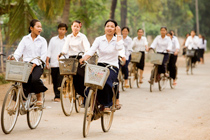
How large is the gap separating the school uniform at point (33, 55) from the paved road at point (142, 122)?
699mm

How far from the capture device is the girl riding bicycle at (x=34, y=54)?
28.4 feet

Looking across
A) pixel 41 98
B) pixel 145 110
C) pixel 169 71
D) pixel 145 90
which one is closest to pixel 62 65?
pixel 41 98

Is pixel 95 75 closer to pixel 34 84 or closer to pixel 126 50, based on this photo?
pixel 34 84

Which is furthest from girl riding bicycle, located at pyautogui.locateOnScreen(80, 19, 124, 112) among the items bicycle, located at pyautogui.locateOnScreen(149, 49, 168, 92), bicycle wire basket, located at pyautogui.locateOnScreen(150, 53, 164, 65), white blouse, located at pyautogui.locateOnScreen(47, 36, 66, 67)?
bicycle wire basket, located at pyautogui.locateOnScreen(150, 53, 164, 65)

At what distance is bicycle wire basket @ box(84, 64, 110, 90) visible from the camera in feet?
25.1

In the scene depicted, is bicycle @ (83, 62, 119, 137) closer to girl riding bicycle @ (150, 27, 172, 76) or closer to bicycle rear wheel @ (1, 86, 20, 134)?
bicycle rear wheel @ (1, 86, 20, 134)

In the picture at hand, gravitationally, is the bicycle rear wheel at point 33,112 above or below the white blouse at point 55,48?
below

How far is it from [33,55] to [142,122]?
2509 millimetres

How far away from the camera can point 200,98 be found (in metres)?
14.5

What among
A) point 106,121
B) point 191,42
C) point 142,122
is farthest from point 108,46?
point 191,42

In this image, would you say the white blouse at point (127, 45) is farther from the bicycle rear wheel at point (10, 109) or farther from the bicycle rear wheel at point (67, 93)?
the bicycle rear wheel at point (10, 109)

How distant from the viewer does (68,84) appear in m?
10.8

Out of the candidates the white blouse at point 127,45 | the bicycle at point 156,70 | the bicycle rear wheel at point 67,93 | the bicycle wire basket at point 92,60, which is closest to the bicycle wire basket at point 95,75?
the bicycle wire basket at point 92,60

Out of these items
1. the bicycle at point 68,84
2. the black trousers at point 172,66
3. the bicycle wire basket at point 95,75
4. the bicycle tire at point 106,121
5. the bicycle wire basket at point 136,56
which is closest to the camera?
the bicycle wire basket at point 95,75
